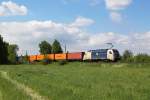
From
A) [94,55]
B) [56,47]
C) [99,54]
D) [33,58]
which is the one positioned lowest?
[94,55]

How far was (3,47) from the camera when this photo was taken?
361ft

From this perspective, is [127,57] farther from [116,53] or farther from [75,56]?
[116,53]

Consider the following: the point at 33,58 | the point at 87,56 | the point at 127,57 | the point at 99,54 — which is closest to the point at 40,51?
the point at 33,58

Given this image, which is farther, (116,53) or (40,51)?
(40,51)

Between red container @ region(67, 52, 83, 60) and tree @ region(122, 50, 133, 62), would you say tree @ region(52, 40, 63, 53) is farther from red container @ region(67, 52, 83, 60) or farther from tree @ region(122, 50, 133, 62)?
red container @ region(67, 52, 83, 60)

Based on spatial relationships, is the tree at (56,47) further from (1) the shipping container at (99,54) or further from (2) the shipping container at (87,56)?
(1) the shipping container at (99,54)

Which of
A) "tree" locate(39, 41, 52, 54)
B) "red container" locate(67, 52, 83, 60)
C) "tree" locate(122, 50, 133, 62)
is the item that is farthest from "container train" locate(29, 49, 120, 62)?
"tree" locate(39, 41, 52, 54)

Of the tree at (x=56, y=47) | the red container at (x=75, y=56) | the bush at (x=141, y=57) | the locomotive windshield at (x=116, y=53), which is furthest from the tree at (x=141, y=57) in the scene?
the tree at (x=56, y=47)

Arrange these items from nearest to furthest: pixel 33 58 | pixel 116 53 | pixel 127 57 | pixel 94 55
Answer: pixel 116 53
pixel 94 55
pixel 127 57
pixel 33 58

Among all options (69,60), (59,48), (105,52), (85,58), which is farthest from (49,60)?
(59,48)

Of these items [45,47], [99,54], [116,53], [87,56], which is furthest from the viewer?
[45,47]

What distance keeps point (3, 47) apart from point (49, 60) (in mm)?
15500

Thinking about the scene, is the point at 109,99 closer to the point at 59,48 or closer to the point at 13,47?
the point at 59,48

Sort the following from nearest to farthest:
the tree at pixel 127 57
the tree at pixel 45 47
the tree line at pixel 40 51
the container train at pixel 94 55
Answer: the container train at pixel 94 55 < the tree at pixel 127 57 < the tree line at pixel 40 51 < the tree at pixel 45 47
